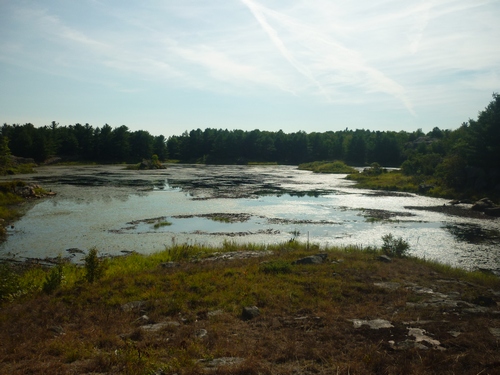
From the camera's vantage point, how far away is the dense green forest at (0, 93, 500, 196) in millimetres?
51031

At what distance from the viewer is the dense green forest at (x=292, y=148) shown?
5103 cm

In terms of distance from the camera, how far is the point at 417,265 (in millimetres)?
17891

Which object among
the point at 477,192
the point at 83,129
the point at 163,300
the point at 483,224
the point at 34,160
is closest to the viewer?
the point at 163,300

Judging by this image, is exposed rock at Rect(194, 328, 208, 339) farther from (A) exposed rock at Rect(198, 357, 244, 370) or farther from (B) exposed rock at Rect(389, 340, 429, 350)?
(B) exposed rock at Rect(389, 340, 429, 350)

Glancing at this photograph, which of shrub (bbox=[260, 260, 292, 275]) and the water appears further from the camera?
the water

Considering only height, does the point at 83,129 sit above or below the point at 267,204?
above

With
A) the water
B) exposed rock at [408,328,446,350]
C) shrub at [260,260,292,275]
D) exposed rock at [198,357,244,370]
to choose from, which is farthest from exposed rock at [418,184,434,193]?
exposed rock at [198,357,244,370]

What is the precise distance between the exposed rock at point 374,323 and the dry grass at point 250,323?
0.66 ft

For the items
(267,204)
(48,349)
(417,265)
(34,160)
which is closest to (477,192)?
(267,204)

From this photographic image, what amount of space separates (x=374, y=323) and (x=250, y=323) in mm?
3507

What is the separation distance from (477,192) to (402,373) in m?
49.8

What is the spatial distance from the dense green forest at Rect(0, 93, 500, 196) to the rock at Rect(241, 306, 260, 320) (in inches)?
1879

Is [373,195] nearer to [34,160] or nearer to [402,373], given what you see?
[402,373]

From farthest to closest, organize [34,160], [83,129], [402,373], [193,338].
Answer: [83,129] → [34,160] → [193,338] → [402,373]
